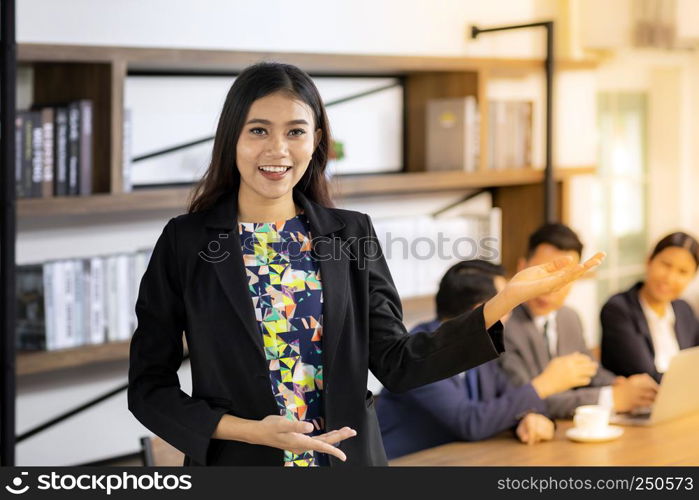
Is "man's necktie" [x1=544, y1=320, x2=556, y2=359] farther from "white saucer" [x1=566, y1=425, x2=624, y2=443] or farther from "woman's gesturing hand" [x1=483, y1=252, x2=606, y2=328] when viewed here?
"woman's gesturing hand" [x1=483, y1=252, x2=606, y2=328]

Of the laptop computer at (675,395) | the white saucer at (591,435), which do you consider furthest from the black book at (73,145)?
the laptop computer at (675,395)

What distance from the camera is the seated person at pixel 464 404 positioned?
8.73 ft

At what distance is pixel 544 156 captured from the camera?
15.4 feet

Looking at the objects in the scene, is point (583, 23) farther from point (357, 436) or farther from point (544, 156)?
point (357, 436)

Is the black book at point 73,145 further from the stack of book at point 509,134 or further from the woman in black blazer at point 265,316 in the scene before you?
the stack of book at point 509,134

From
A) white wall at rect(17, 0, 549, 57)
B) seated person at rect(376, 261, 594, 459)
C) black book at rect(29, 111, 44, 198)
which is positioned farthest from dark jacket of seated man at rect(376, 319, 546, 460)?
white wall at rect(17, 0, 549, 57)

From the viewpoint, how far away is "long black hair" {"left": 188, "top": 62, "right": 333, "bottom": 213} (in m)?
1.56

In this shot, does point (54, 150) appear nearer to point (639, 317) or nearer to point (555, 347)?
point (555, 347)

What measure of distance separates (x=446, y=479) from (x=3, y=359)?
1353 mm

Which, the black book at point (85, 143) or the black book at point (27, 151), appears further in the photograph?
the black book at point (85, 143)

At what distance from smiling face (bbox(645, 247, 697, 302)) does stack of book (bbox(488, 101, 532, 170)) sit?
870mm

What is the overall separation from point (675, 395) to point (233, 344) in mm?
1749

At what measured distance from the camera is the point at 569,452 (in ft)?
8.41

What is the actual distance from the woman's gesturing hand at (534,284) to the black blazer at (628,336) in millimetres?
2183
